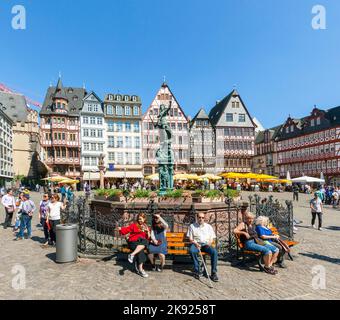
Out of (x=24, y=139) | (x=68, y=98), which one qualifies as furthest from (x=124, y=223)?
(x=24, y=139)

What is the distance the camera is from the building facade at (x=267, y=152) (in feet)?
197

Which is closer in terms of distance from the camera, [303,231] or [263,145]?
[303,231]

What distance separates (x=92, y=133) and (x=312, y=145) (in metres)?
42.6

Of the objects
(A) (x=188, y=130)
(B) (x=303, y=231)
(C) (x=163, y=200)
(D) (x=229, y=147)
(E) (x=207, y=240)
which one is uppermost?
(A) (x=188, y=130)

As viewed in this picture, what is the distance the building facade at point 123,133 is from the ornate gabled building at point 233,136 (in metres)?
15.3

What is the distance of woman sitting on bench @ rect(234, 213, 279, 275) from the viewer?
6.02 m

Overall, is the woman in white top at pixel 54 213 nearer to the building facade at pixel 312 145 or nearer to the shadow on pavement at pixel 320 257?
the shadow on pavement at pixel 320 257

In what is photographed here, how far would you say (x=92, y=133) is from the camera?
45656mm

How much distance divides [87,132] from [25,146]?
20.5m

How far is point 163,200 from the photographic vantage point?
31.8ft

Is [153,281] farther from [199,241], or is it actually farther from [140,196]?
[140,196]

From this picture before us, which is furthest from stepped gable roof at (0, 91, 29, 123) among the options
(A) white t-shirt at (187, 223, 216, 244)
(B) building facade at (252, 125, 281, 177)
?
(A) white t-shirt at (187, 223, 216, 244)
